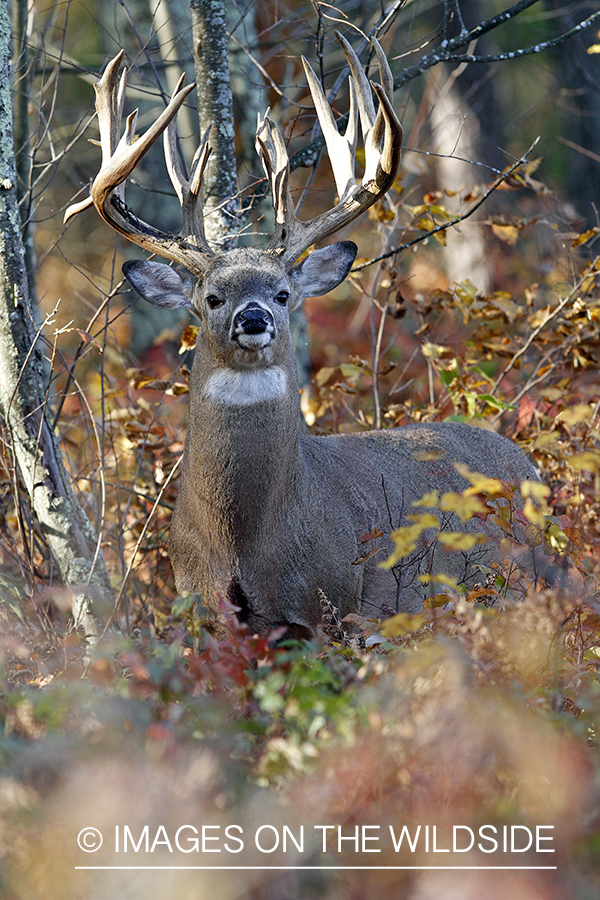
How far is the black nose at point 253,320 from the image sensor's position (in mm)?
4414

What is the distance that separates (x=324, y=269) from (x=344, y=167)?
22.5 inches

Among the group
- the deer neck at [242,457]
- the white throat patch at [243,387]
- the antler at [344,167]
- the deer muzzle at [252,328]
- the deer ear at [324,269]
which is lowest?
the deer neck at [242,457]

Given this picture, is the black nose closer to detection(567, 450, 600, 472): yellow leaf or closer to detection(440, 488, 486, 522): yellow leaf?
detection(440, 488, 486, 522): yellow leaf

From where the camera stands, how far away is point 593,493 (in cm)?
615

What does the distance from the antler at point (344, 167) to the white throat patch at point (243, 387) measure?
0.81 metres

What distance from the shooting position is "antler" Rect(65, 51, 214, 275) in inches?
183

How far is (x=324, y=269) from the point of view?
538cm

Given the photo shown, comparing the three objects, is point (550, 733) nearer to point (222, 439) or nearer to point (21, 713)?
point (21, 713)

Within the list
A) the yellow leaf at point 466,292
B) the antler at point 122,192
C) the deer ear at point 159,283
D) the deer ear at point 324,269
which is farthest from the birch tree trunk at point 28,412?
the yellow leaf at point 466,292

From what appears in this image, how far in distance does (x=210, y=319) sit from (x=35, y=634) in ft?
5.84

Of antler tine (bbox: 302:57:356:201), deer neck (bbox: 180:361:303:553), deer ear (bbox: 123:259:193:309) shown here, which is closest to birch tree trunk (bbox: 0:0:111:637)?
deer ear (bbox: 123:259:193:309)

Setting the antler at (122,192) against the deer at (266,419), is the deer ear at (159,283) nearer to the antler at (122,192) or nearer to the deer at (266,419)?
the deer at (266,419)

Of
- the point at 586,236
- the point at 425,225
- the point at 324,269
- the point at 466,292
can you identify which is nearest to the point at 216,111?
the point at 324,269

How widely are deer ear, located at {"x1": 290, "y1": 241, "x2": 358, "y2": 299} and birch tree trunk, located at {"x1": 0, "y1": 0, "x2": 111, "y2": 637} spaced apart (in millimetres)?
1505
